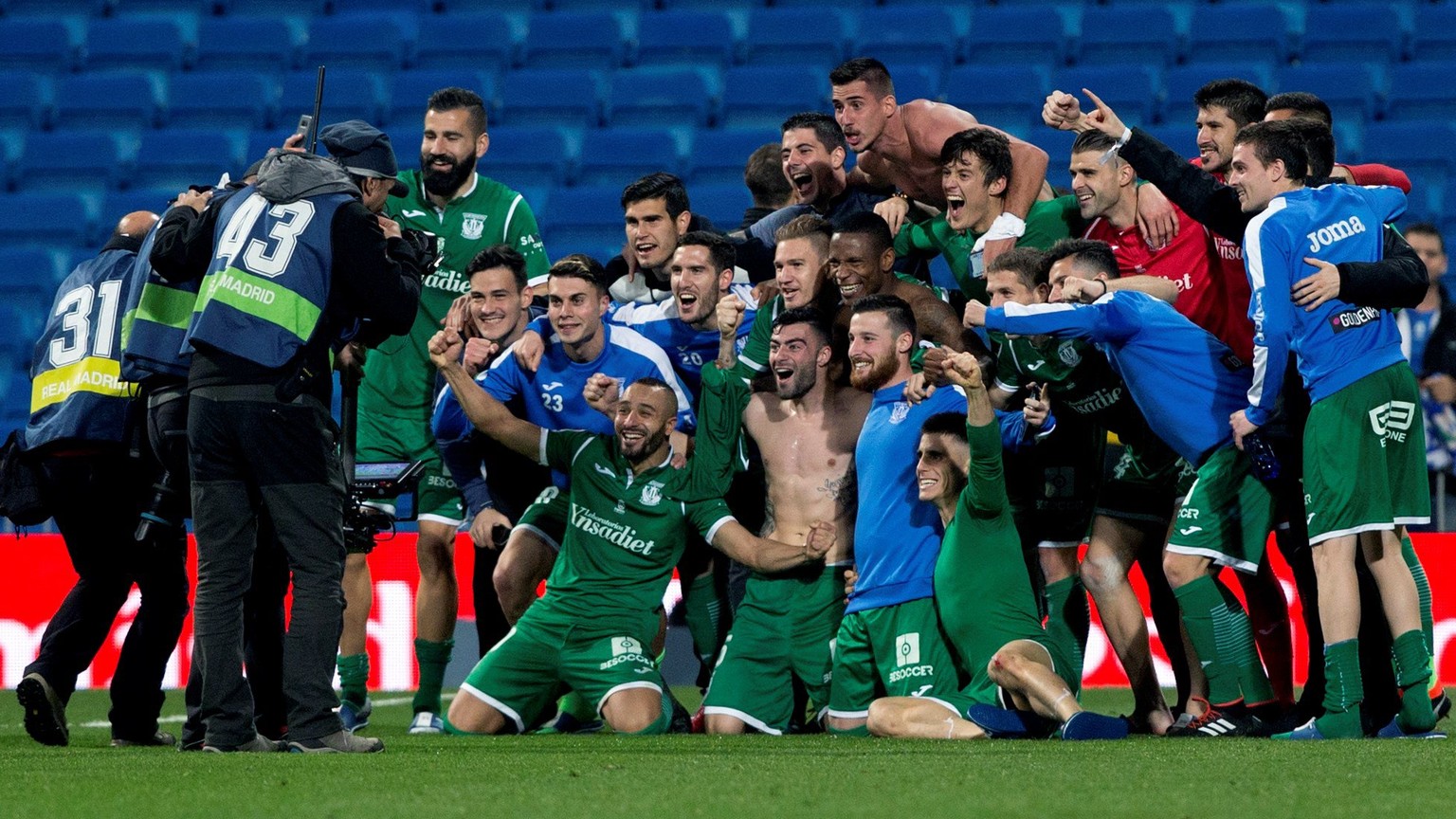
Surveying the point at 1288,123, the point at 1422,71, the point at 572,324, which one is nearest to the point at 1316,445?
the point at 1288,123

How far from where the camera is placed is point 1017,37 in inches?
527

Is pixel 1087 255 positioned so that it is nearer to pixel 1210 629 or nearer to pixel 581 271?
pixel 1210 629

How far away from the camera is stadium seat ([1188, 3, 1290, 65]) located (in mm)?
12820

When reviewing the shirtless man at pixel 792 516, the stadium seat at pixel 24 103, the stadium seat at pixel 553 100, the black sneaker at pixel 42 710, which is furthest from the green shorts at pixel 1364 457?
the stadium seat at pixel 24 103

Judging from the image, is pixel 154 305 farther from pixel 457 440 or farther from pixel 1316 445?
pixel 1316 445

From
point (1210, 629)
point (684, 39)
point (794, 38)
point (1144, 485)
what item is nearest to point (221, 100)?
point (684, 39)

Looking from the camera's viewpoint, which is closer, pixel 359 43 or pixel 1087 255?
pixel 1087 255

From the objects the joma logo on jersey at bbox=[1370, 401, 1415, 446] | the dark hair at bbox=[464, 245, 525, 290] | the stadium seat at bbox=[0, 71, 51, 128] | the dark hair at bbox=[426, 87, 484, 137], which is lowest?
the joma logo on jersey at bbox=[1370, 401, 1415, 446]

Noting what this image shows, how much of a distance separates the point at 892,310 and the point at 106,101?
964cm

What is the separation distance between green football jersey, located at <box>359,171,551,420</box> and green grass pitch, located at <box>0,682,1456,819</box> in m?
2.49

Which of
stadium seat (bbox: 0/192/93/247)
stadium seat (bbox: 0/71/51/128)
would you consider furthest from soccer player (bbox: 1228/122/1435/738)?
stadium seat (bbox: 0/71/51/128)

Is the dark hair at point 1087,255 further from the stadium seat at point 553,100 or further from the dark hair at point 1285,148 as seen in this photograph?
the stadium seat at point 553,100

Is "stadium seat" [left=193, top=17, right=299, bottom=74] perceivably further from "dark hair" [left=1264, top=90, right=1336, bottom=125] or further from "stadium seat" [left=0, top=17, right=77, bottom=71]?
"dark hair" [left=1264, top=90, right=1336, bottom=125]

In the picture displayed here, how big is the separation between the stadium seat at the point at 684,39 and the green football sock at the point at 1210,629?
8.62 m
